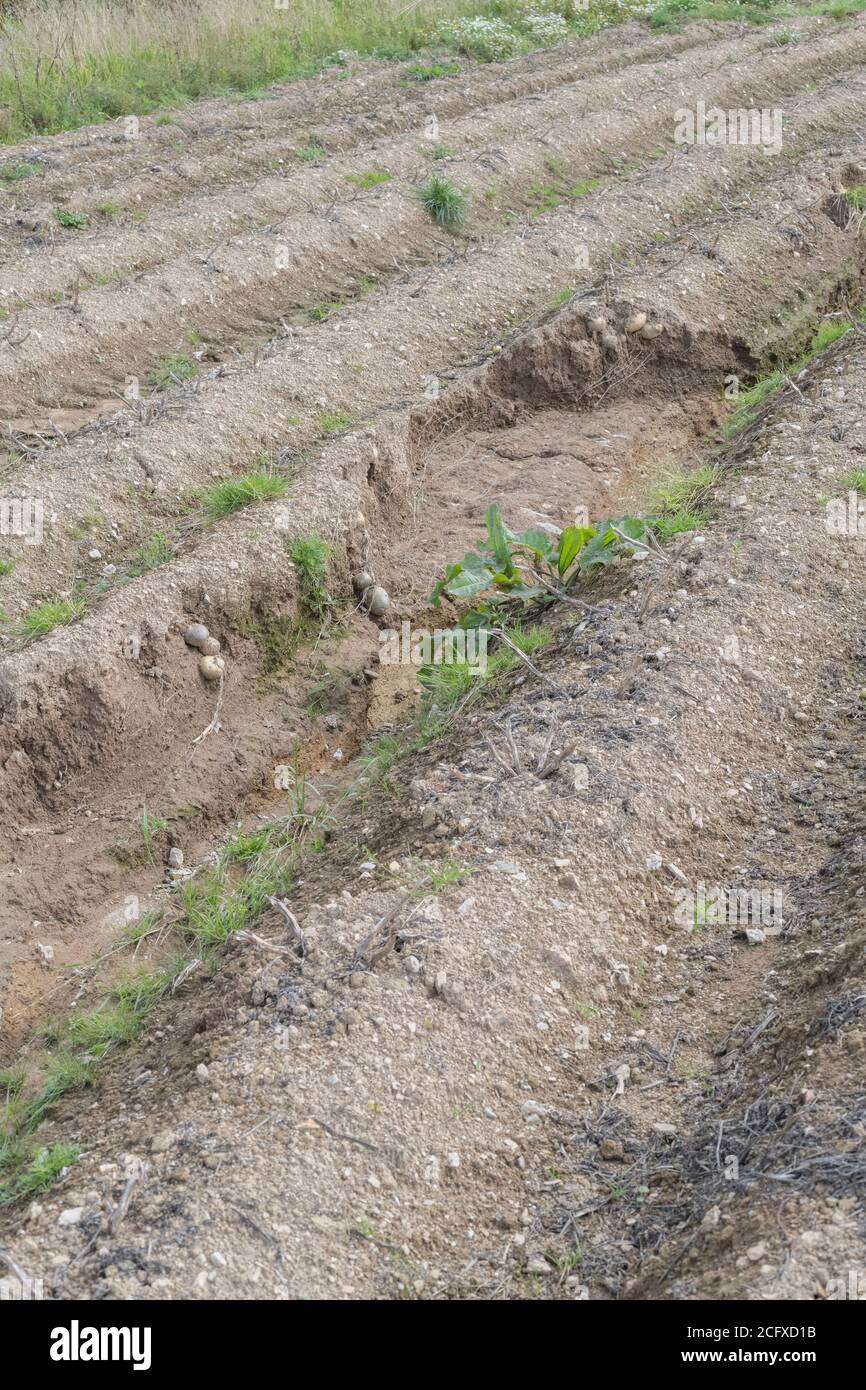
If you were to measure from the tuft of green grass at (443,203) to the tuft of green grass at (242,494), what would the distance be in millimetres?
4075

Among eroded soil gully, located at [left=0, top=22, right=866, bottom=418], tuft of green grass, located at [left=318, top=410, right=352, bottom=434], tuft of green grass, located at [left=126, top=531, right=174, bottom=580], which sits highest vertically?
eroded soil gully, located at [left=0, top=22, right=866, bottom=418]

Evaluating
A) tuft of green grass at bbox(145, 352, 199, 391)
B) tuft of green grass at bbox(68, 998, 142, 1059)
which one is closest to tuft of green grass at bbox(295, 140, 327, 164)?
tuft of green grass at bbox(145, 352, 199, 391)

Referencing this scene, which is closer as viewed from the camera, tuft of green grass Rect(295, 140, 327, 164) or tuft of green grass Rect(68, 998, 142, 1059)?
tuft of green grass Rect(68, 998, 142, 1059)

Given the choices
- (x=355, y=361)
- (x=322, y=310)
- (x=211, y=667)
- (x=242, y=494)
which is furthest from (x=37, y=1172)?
(x=322, y=310)

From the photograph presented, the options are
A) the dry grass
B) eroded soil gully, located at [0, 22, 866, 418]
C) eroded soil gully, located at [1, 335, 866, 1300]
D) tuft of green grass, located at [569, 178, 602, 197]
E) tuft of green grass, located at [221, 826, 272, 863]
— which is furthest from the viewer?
the dry grass

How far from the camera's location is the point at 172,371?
713 cm

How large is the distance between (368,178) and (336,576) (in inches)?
204

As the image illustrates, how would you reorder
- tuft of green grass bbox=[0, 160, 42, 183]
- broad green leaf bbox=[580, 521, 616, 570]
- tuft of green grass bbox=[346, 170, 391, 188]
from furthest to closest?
1. tuft of green grass bbox=[0, 160, 42, 183]
2. tuft of green grass bbox=[346, 170, 391, 188]
3. broad green leaf bbox=[580, 521, 616, 570]

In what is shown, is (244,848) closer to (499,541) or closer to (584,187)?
(499,541)

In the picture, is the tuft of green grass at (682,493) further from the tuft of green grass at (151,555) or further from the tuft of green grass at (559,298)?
the tuft of green grass at (151,555)

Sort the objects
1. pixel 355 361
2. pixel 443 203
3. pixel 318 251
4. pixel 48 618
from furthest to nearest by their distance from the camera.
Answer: pixel 443 203 < pixel 318 251 < pixel 355 361 < pixel 48 618

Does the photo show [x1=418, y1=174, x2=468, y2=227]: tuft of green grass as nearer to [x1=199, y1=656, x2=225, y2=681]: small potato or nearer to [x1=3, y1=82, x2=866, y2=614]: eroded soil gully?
[x1=3, y1=82, x2=866, y2=614]: eroded soil gully

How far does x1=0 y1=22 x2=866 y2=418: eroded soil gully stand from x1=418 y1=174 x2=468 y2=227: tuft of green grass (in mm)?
80

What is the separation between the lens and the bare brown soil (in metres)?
2.94
